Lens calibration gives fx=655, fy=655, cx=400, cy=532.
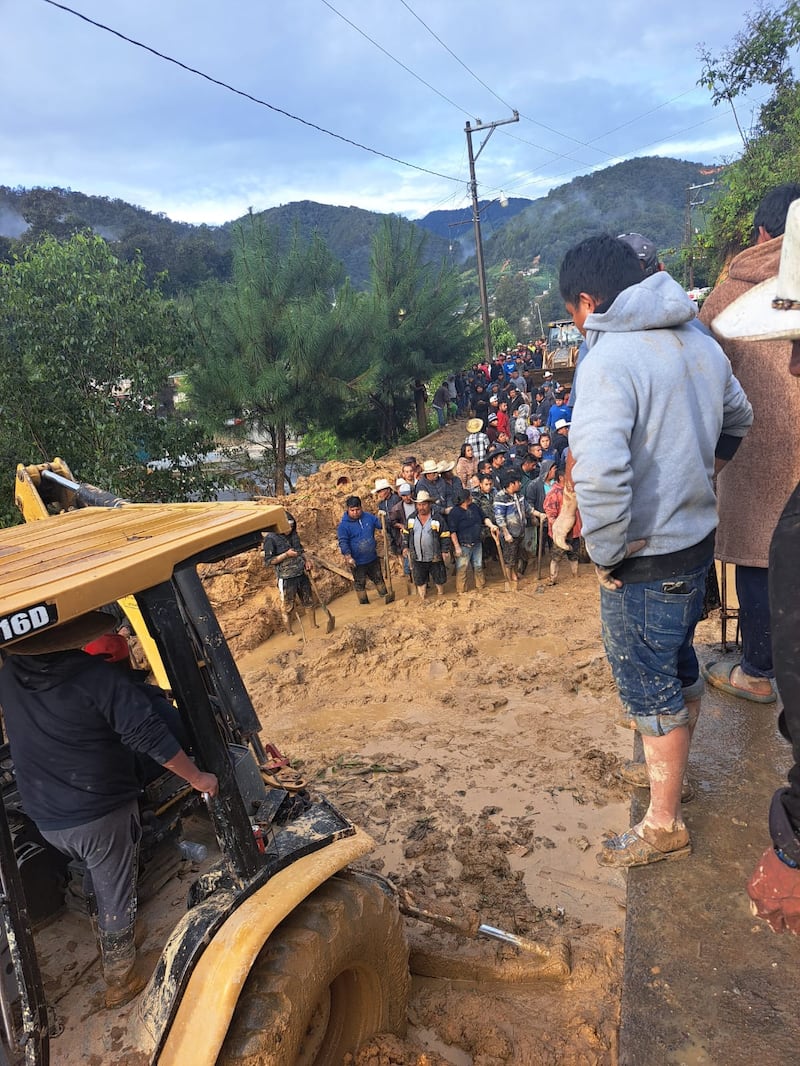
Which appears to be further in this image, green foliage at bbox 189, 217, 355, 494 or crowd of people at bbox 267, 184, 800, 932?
green foliage at bbox 189, 217, 355, 494

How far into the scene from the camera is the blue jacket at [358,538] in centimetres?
909

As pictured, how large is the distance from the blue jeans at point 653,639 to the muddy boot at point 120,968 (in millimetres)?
1964

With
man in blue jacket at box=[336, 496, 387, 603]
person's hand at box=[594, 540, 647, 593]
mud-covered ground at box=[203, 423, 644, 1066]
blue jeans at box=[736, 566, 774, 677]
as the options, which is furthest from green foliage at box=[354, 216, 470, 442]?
person's hand at box=[594, 540, 647, 593]

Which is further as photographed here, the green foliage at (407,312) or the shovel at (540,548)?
the green foliage at (407,312)

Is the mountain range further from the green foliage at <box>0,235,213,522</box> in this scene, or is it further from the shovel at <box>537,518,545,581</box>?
the shovel at <box>537,518,545,581</box>

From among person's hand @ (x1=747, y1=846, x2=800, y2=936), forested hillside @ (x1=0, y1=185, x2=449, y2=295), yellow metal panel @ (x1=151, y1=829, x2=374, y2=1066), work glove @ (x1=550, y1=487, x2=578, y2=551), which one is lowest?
yellow metal panel @ (x1=151, y1=829, x2=374, y2=1066)

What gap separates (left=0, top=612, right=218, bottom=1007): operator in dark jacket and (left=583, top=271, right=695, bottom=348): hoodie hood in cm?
194

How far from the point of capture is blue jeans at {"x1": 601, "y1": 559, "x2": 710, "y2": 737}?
2.33 m

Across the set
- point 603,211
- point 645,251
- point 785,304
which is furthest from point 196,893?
point 603,211

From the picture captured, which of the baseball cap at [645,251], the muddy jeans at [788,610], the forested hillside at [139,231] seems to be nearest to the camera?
the muddy jeans at [788,610]

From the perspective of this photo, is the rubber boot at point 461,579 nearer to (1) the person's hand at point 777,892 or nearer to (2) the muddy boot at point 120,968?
(2) the muddy boot at point 120,968

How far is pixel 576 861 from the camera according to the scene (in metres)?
3.33

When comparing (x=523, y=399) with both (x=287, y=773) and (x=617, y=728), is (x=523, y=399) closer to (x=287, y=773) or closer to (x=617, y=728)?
(x=617, y=728)

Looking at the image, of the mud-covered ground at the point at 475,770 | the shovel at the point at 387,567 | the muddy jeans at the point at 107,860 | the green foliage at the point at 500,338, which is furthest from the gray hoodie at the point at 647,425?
the green foliage at the point at 500,338
